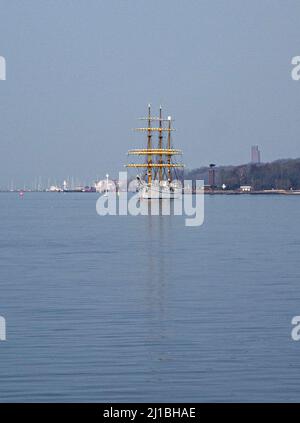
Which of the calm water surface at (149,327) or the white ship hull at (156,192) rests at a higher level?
the white ship hull at (156,192)

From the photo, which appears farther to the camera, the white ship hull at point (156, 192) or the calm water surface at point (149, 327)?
the white ship hull at point (156, 192)

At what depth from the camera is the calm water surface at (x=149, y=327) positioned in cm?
1369

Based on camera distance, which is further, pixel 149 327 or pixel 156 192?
pixel 156 192

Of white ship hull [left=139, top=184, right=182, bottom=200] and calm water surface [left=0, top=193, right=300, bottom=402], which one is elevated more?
white ship hull [left=139, top=184, right=182, bottom=200]

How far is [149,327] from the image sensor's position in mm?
18203

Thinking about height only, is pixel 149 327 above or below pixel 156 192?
below

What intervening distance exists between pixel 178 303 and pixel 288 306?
2043mm

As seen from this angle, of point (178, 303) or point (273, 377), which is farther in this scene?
point (178, 303)

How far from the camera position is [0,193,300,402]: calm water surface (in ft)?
44.9

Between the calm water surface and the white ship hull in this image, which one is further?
the white ship hull

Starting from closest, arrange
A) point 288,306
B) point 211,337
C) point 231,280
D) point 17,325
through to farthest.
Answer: point 211,337
point 17,325
point 288,306
point 231,280

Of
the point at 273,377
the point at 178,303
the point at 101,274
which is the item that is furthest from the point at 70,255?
the point at 273,377

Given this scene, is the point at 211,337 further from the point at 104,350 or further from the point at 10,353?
the point at 10,353

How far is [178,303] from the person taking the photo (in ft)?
70.7
